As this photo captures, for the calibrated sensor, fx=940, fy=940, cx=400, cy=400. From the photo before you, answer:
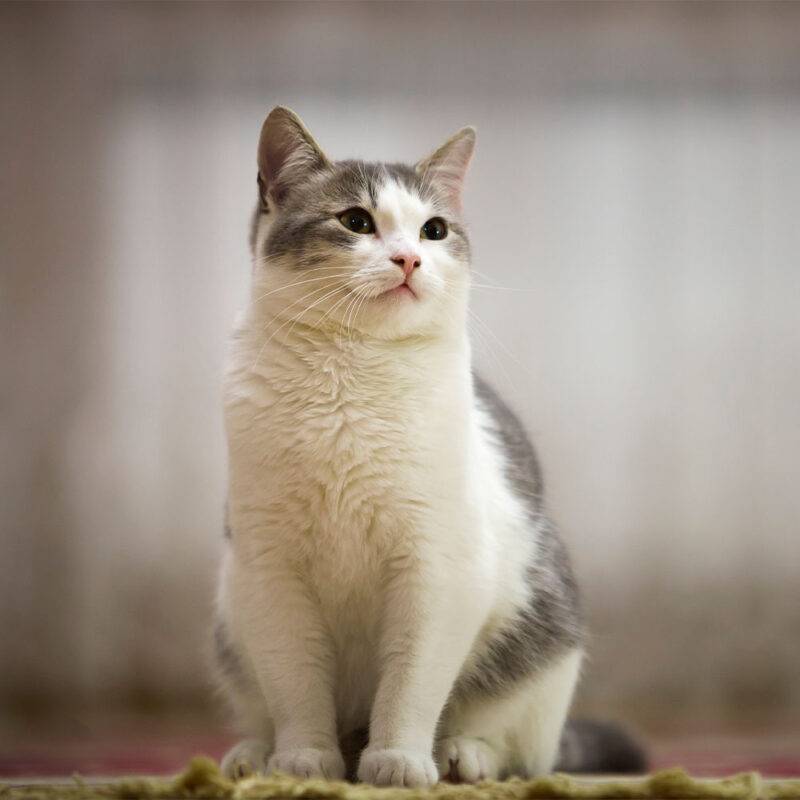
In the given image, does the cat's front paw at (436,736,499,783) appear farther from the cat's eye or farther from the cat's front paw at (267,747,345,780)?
the cat's eye

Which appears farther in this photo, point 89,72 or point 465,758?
point 89,72

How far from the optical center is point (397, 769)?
1.30 metres

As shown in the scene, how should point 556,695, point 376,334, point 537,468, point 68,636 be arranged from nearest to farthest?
point 376,334 → point 556,695 → point 537,468 → point 68,636

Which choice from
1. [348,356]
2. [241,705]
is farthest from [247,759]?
[348,356]

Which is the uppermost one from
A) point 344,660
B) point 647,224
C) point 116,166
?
point 116,166

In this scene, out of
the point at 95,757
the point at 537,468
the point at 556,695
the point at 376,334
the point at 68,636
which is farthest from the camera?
the point at 68,636

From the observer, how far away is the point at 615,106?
3.52m

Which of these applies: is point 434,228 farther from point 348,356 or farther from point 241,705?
point 241,705

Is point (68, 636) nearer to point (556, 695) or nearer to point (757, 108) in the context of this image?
point (556, 695)

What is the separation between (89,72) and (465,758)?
3.02 metres

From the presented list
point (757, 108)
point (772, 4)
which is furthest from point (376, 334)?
point (772, 4)

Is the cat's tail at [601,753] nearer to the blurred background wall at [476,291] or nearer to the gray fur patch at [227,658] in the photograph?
the gray fur patch at [227,658]

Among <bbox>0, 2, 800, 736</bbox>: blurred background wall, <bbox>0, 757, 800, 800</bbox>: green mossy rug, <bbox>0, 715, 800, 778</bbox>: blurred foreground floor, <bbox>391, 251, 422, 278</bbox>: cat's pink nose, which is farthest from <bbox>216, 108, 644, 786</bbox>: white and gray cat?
<bbox>0, 2, 800, 736</bbox>: blurred background wall

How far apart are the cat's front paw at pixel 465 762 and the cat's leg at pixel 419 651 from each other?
0.14 meters
